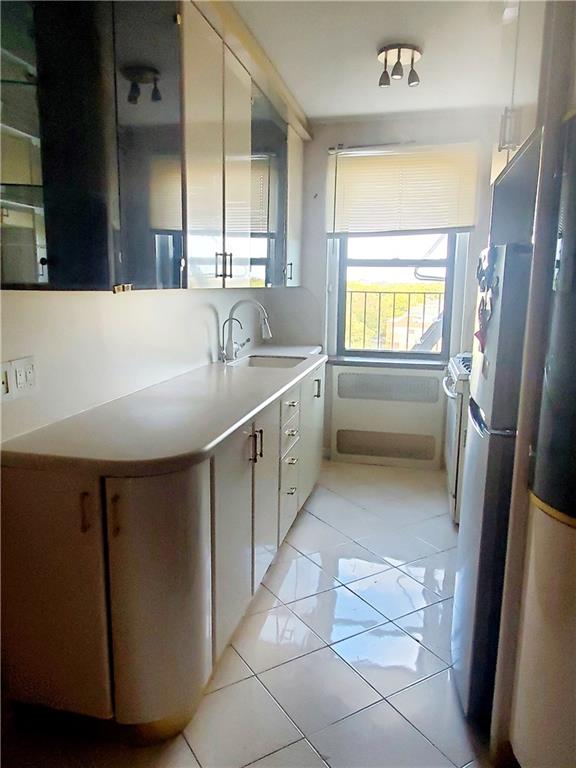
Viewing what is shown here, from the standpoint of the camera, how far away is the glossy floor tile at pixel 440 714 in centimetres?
164

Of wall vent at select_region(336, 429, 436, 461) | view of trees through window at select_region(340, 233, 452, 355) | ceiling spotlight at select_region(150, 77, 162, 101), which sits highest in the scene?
ceiling spotlight at select_region(150, 77, 162, 101)

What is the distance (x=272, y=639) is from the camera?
214 centimetres

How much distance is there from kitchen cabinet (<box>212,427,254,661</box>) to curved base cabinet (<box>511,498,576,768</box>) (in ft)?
3.01

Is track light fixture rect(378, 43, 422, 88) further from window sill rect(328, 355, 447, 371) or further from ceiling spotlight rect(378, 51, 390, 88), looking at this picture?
window sill rect(328, 355, 447, 371)

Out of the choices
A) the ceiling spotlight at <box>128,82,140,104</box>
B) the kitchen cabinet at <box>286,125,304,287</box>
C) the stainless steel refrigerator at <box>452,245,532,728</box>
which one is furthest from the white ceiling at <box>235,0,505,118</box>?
the stainless steel refrigerator at <box>452,245,532,728</box>

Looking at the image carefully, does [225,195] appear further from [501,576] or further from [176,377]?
[501,576]

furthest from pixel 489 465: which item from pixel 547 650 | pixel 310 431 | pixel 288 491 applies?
pixel 310 431

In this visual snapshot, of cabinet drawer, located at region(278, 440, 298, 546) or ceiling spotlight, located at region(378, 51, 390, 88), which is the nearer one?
cabinet drawer, located at region(278, 440, 298, 546)

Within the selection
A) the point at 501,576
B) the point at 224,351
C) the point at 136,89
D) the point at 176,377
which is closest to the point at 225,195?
the point at 136,89

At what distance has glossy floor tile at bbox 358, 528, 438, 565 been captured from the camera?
9.21 feet

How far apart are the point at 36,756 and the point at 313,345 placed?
3.15 metres

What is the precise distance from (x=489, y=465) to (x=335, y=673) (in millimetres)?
978

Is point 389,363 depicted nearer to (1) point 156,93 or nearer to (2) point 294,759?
(1) point 156,93

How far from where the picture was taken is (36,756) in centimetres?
159
